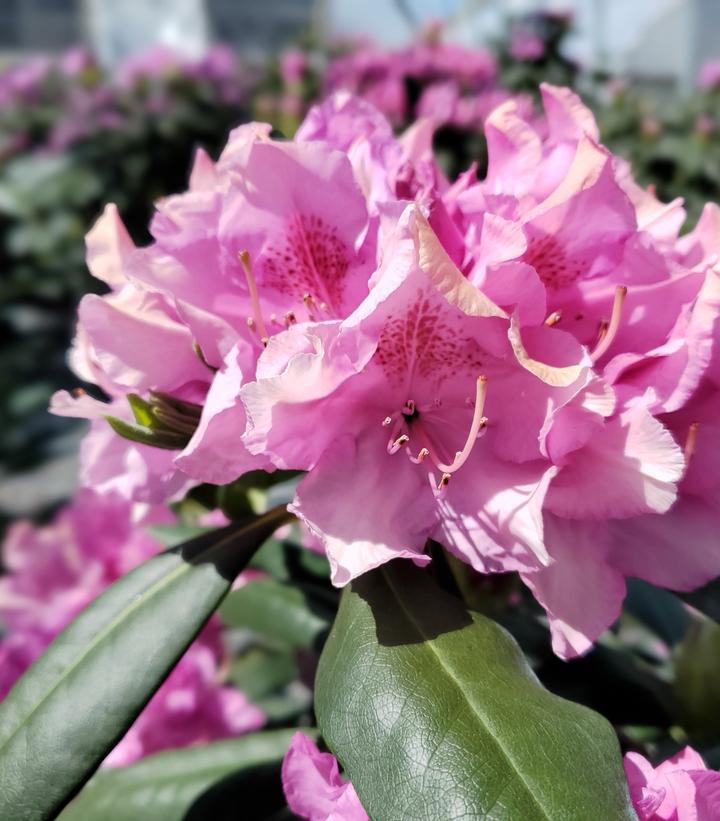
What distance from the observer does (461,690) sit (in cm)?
44

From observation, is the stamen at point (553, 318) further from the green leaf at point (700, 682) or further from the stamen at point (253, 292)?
the green leaf at point (700, 682)

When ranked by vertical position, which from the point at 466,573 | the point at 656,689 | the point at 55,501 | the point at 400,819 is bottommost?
the point at 55,501

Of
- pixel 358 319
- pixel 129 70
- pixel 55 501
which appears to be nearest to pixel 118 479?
pixel 358 319

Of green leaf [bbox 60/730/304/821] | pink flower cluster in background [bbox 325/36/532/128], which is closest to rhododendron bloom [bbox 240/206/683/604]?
Answer: green leaf [bbox 60/730/304/821]

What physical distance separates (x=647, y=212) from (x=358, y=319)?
0.73 ft

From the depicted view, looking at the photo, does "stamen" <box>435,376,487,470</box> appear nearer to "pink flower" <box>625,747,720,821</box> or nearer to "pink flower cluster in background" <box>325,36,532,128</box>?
"pink flower" <box>625,747,720,821</box>

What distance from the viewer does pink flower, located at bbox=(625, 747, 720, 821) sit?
438 mm

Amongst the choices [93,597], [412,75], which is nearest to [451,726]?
[93,597]

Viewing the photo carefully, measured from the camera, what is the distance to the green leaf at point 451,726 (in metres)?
0.40

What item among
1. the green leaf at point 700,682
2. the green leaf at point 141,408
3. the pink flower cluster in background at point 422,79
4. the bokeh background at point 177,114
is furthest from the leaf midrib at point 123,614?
the pink flower cluster in background at point 422,79

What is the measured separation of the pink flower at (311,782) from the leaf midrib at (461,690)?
0.26 feet

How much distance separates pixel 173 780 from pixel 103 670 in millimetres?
242

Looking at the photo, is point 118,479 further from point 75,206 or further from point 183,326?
point 75,206

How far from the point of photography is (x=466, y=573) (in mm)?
671
